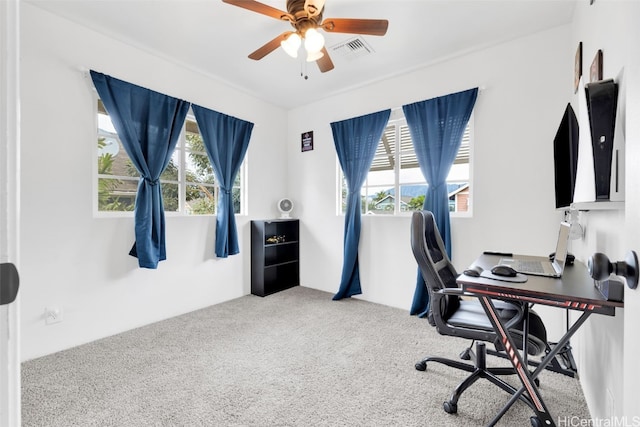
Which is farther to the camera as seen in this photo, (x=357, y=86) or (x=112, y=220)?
(x=357, y=86)

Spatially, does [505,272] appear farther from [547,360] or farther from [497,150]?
[497,150]

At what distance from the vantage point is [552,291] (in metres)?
1.21

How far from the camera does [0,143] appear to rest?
526mm

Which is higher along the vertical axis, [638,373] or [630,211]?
[630,211]

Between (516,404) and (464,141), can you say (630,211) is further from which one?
(464,141)

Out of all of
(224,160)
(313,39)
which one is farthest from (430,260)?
(224,160)

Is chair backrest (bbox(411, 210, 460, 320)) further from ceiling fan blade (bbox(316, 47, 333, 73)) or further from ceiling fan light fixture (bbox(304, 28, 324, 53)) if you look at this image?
ceiling fan blade (bbox(316, 47, 333, 73))

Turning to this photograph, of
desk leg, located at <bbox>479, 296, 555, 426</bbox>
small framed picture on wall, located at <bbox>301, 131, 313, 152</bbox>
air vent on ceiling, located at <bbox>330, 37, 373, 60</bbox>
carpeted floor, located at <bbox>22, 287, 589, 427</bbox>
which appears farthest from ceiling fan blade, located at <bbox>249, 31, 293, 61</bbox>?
carpeted floor, located at <bbox>22, 287, 589, 427</bbox>

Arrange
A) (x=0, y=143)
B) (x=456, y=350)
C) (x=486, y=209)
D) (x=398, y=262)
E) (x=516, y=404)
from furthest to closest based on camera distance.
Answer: (x=398, y=262) → (x=486, y=209) → (x=456, y=350) → (x=516, y=404) → (x=0, y=143)

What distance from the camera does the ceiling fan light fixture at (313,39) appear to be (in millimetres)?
1934

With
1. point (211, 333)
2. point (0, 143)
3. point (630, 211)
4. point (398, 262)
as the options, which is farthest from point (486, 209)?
point (0, 143)

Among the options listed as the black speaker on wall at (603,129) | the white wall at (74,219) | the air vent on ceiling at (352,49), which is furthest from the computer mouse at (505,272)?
the white wall at (74,219)

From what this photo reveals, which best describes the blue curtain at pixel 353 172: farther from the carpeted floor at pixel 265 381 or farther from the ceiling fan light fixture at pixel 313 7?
the ceiling fan light fixture at pixel 313 7

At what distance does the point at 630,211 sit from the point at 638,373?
1.12 ft
